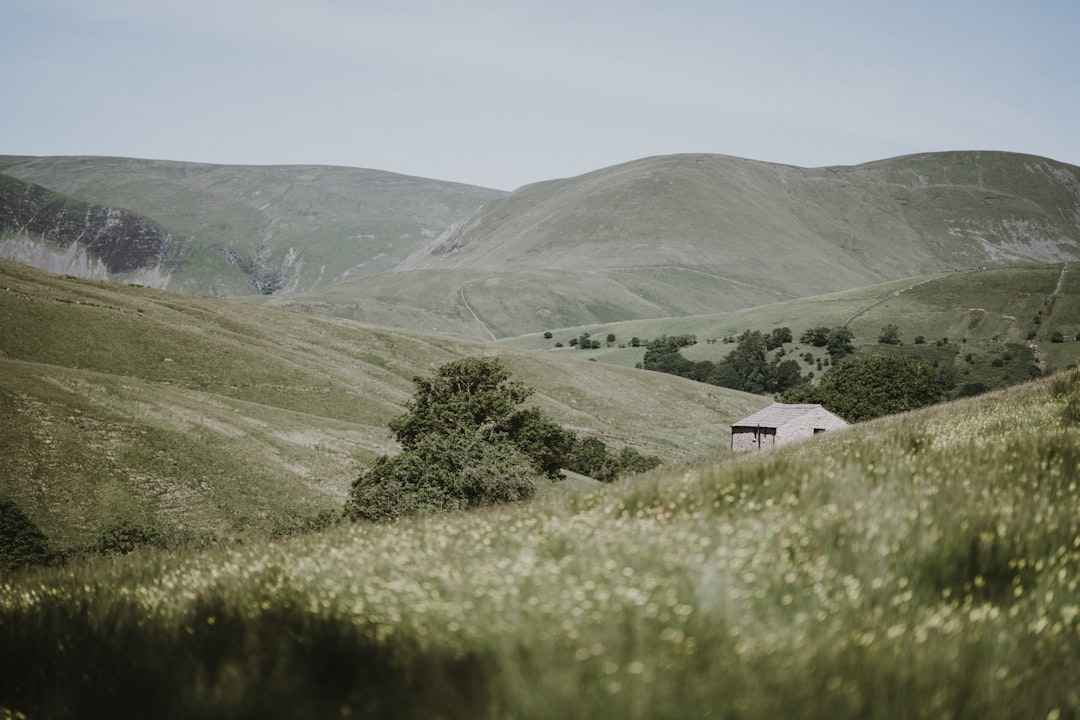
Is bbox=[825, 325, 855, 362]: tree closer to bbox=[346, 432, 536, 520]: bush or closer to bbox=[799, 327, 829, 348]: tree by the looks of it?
bbox=[799, 327, 829, 348]: tree

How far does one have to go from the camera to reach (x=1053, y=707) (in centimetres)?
296

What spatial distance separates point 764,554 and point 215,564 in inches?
210

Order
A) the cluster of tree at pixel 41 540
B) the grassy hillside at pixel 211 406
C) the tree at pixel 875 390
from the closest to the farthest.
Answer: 1. the cluster of tree at pixel 41 540
2. the grassy hillside at pixel 211 406
3. the tree at pixel 875 390

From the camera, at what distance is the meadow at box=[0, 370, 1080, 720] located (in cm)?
294

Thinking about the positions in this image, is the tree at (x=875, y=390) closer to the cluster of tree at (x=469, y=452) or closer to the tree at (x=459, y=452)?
the cluster of tree at (x=469, y=452)

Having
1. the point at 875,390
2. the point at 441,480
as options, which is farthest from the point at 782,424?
the point at 441,480

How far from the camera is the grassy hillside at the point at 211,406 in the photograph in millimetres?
41594

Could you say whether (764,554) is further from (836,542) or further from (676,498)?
(676,498)

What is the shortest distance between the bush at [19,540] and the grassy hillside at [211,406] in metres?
2.00

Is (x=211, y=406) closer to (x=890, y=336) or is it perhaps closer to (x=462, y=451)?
(x=462, y=451)

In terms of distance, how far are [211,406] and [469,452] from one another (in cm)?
2860

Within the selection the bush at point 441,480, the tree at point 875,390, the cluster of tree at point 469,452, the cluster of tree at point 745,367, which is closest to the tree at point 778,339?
the cluster of tree at point 745,367

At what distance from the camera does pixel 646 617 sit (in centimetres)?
332

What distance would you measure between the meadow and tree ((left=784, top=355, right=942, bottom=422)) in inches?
4054
